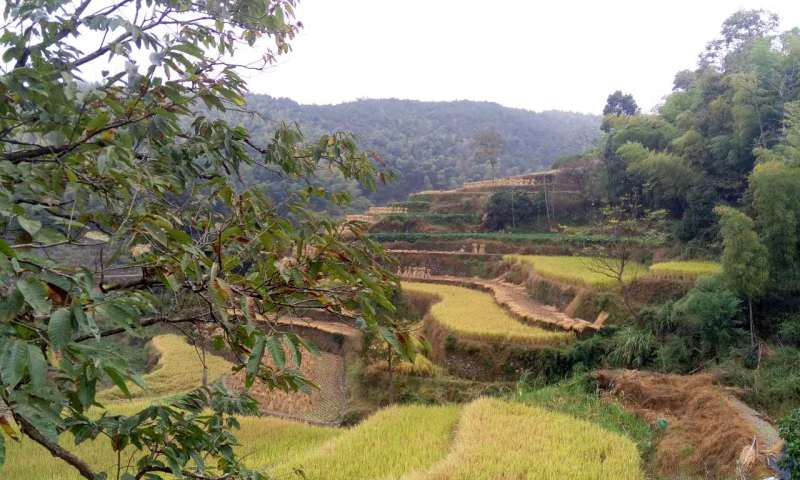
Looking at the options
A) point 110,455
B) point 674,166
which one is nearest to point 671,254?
point 674,166

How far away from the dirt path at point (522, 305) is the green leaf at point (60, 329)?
11.5 metres

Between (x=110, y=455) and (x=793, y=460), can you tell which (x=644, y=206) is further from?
(x=110, y=455)

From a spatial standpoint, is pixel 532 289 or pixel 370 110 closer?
pixel 532 289

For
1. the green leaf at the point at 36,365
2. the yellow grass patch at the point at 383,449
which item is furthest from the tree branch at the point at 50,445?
the yellow grass patch at the point at 383,449

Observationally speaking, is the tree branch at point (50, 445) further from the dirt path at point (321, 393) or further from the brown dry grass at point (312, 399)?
the brown dry grass at point (312, 399)

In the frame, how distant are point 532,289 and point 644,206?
6.19m

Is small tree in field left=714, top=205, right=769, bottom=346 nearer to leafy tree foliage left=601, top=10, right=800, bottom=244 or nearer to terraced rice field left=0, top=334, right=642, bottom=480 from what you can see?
leafy tree foliage left=601, top=10, right=800, bottom=244

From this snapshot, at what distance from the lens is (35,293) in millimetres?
1163

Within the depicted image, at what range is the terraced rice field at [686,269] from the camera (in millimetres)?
12242

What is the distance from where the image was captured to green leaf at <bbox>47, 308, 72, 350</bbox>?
111 cm

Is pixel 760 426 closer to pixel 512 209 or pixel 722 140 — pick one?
pixel 722 140

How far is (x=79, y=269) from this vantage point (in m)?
1.35

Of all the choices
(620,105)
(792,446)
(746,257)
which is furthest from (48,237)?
(620,105)

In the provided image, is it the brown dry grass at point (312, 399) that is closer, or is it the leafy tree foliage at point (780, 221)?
the leafy tree foliage at point (780, 221)
